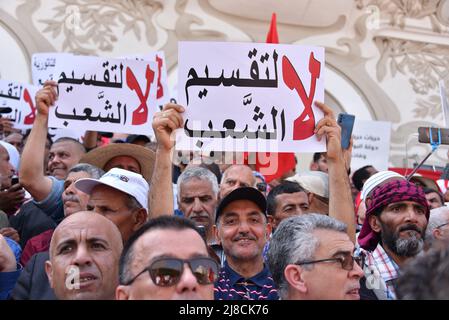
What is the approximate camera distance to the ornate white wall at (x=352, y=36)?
11344mm

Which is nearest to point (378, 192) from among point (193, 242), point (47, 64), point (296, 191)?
point (296, 191)

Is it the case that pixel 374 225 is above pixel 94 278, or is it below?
above

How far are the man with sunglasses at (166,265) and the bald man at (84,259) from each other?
0.28 meters

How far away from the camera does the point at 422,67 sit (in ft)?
39.2

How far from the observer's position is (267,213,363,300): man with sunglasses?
3.01 metres

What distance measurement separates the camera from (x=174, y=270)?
Result: 102 inches

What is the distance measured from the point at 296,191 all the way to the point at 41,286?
177 cm

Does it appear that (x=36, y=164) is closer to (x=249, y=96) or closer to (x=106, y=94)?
(x=106, y=94)

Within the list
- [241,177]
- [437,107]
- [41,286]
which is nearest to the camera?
[41,286]

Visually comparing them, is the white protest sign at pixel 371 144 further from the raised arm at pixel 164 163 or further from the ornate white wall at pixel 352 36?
the raised arm at pixel 164 163

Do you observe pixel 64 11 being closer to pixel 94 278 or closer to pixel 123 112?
pixel 123 112

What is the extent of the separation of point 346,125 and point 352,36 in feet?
25.9

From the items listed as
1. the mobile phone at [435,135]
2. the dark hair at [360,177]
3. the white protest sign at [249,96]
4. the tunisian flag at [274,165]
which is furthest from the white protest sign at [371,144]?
the white protest sign at [249,96]

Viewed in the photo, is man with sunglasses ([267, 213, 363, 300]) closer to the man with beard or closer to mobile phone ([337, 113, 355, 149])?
the man with beard
